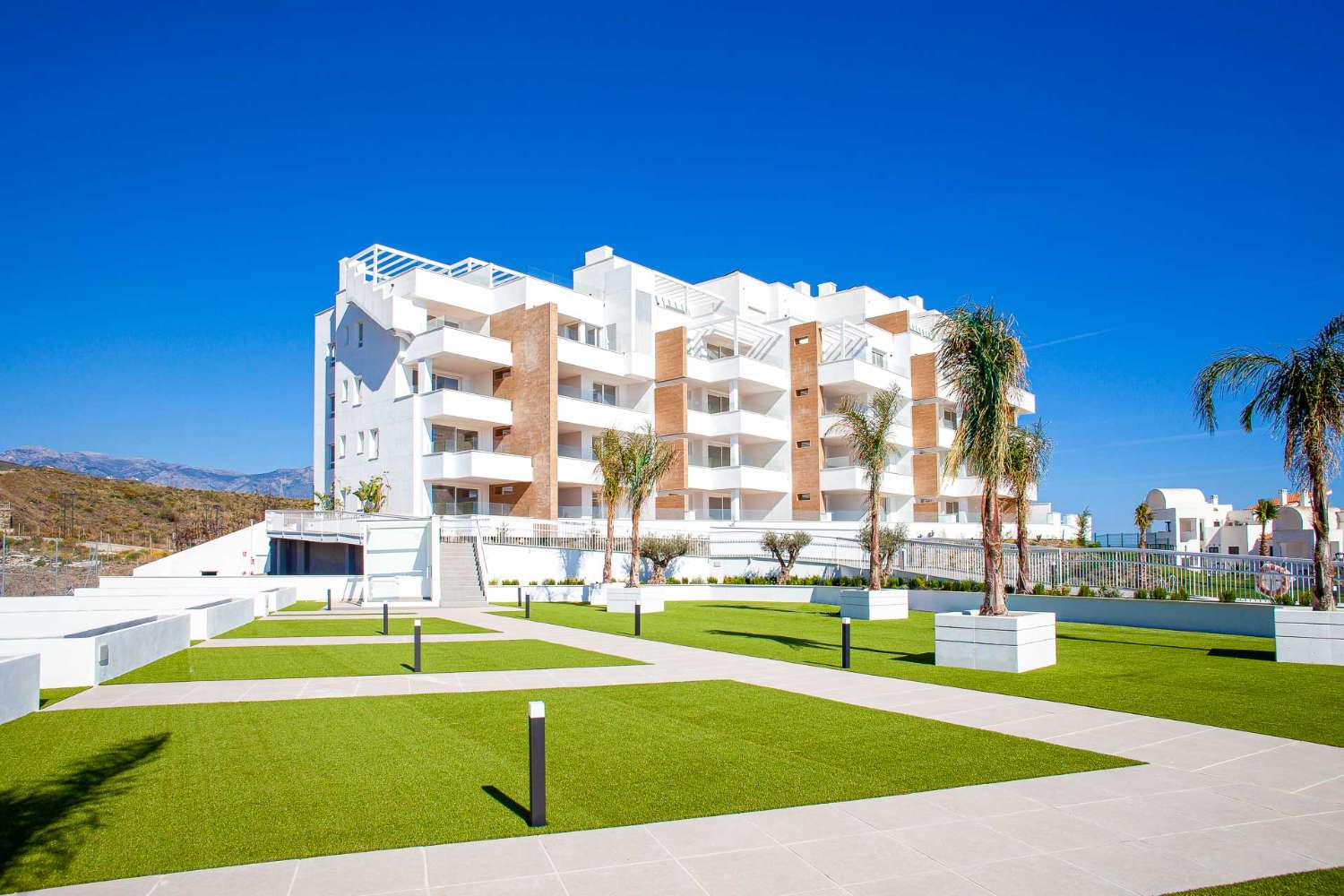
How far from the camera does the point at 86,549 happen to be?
49.3 meters

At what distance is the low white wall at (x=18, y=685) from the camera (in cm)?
1024

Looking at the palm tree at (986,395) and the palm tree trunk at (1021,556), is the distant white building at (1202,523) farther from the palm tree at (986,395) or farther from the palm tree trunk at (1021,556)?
the palm tree at (986,395)

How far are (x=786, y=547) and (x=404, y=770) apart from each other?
29457 mm

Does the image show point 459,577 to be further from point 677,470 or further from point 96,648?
point 96,648

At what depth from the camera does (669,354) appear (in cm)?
4956

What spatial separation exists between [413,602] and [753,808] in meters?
27.8

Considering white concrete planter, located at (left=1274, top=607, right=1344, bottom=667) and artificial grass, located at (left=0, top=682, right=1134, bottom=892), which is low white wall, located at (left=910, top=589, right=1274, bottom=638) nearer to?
white concrete planter, located at (left=1274, top=607, right=1344, bottom=667)

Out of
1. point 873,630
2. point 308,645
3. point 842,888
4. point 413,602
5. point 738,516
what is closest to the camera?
point 842,888

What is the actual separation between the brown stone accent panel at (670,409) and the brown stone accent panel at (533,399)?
868 cm

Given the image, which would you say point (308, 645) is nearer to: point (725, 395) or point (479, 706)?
point (479, 706)

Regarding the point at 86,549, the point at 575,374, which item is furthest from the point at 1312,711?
the point at 86,549

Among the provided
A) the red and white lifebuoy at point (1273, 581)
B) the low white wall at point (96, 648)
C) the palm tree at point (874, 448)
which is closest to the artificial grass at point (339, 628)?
the low white wall at point (96, 648)

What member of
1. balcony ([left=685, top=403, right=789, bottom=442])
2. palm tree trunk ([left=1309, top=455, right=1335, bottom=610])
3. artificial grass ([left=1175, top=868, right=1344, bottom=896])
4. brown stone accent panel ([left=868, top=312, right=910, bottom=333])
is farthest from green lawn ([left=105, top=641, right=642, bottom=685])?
brown stone accent panel ([left=868, top=312, right=910, bottom=333])

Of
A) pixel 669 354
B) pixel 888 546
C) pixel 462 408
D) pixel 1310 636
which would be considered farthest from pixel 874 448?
pixel 669 354
